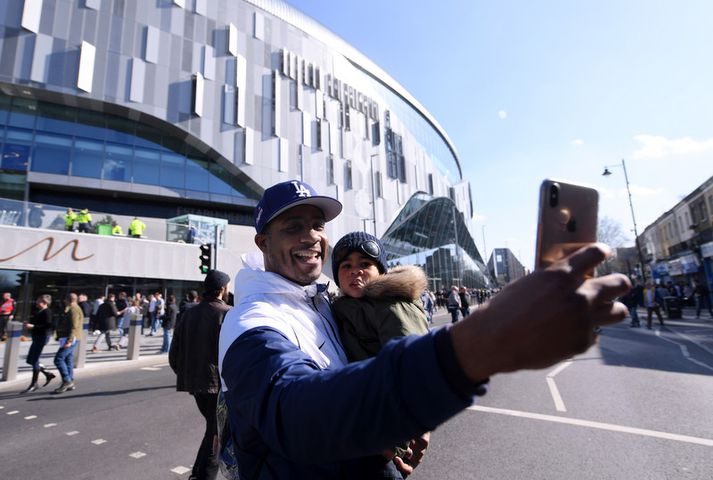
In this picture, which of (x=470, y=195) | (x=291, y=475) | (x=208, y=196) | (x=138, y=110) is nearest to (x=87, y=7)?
(x=138, y=110)

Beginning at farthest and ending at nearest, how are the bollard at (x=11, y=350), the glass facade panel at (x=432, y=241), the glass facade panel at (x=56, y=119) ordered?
the glass facade panel at (x=432, y=241)
the glass facade panel at (x=56, y=119)
the bollard at (x=11, y=350)

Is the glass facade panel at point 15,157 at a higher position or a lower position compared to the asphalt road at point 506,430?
higher

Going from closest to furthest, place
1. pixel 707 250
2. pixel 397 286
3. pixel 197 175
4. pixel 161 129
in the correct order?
1. pixel 397 286
2. pixel 707 250
3. pixel 161 129
4. pixel 197 175

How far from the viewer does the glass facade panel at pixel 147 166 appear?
24.8 m

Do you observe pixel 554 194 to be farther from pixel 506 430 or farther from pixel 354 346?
pixel 506 430

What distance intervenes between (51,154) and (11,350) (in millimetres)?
19583

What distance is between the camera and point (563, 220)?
2.44 feet

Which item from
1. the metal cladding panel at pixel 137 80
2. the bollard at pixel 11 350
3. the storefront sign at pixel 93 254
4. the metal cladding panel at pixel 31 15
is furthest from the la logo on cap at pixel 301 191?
the metal cladding panel at pixel 31 15

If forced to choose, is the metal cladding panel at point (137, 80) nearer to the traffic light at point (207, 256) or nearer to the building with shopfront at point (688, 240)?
the traffic light at point (207, 256)

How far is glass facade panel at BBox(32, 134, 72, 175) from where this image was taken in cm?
2172

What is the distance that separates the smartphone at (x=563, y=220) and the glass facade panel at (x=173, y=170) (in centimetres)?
2870

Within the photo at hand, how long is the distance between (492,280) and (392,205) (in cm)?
4906

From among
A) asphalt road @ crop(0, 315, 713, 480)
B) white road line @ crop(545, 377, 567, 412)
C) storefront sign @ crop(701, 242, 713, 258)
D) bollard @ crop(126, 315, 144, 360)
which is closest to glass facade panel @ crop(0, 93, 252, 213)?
bollard @ crop(126, 315, 144, 360)

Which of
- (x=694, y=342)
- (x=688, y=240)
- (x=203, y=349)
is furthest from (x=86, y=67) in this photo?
(x=688, y=240)
